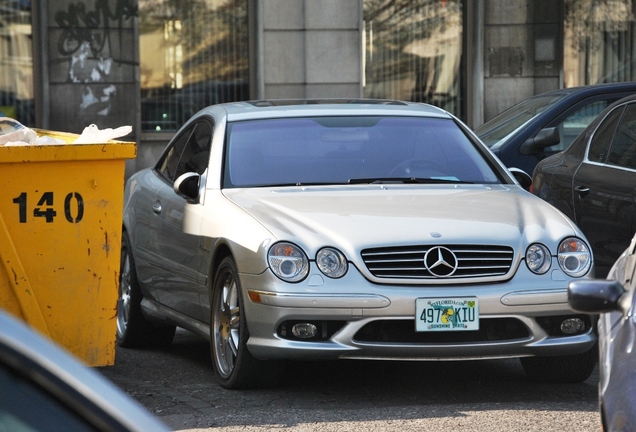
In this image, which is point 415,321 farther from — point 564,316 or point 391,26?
point 391,26

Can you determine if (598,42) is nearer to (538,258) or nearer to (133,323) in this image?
(133,323)

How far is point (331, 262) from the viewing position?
243 inches


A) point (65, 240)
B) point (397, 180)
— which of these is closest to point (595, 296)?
point (65, 240)

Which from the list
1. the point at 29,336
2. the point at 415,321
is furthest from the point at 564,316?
the point at 29,336

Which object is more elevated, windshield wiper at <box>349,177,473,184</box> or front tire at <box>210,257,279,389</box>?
windshield wiper at <box>349,177,473,184</box>

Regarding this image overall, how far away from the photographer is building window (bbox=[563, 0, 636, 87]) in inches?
736

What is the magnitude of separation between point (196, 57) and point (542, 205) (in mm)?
11860

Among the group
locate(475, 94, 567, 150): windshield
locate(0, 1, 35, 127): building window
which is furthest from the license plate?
locate(0, 1, 35, 127): building window

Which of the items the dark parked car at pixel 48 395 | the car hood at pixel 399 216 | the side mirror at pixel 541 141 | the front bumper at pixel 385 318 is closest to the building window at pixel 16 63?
the side mirror at pixel 541 141

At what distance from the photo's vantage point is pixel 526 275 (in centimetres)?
628

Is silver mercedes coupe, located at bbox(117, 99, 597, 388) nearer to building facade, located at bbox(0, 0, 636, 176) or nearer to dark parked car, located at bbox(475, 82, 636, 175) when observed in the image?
dark parked car, located at bbox(475, 82, 636, 175)

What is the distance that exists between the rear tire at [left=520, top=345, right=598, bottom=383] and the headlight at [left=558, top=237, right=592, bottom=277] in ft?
1.64

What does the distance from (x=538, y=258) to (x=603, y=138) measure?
7.20ft

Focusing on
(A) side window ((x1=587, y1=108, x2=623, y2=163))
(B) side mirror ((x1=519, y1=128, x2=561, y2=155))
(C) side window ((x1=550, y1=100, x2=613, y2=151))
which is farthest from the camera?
(C) side window ((x1=550, y1=100, x2=613, y2=151))
